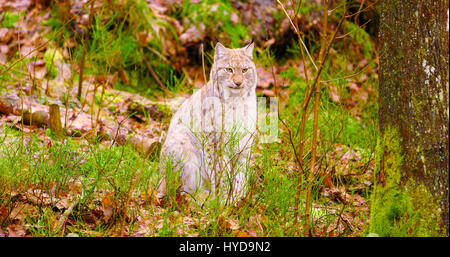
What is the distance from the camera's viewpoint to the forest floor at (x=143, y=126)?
10.2 ft

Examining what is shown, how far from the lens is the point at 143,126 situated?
566 cm

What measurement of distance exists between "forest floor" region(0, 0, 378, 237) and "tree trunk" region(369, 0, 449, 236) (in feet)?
0.99

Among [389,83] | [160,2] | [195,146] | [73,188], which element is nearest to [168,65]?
[160,2]

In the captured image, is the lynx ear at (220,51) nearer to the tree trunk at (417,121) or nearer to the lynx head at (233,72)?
the lynx head at (233,72)

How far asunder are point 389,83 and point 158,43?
4608mm

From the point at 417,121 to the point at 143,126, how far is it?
143 inches

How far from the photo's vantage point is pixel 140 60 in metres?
6.72

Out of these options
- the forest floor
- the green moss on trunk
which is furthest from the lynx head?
the green moss on trunk

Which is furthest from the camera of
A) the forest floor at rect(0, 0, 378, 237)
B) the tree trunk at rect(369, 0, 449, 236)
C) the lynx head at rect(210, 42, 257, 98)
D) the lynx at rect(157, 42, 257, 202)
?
the lynx head at rect(210, 42, 257, 98)

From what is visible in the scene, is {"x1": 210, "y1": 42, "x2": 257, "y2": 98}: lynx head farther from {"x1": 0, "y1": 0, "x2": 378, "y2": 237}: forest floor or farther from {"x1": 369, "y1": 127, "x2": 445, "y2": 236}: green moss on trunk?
{"x1": 369, "y1": 127, "x2": 445, "y2": 236}: green moss on trunk

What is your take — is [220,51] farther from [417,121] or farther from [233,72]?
[417,121]

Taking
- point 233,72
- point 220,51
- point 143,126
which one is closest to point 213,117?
point 233,72

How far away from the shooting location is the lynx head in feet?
13.5
